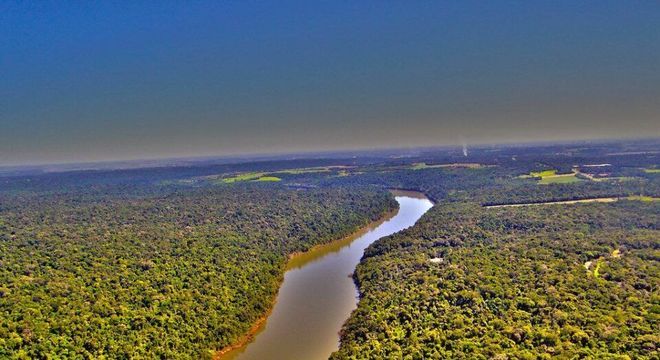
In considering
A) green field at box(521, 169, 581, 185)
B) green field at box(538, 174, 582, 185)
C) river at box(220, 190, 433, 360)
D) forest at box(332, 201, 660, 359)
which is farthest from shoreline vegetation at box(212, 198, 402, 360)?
green field at box(521, 169, 581, 185)

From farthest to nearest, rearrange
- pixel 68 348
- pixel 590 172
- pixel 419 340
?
pixel 590 172 → pixel 419 340 → pixel 68 348

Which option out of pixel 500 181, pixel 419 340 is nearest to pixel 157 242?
pixel 419 340

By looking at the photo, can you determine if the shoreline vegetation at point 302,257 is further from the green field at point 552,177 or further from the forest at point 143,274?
the green field at point 552,177

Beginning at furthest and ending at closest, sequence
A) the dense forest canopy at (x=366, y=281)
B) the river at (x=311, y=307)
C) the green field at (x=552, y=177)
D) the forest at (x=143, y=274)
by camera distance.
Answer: the green field at (x=552, y=177) → the river at (x=311, y=307) → the forest at (x=143, y=274) → the dense forest canopy at (x=366, y=281)

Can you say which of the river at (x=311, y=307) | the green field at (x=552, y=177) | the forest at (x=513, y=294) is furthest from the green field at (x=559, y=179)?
the river at (x=311, y=307)

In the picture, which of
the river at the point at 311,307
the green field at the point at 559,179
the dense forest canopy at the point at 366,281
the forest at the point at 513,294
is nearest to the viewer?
the forest at the point at 513,294

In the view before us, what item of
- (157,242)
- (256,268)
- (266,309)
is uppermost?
(157,242)

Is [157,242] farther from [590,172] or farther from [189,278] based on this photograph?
[590,172]
